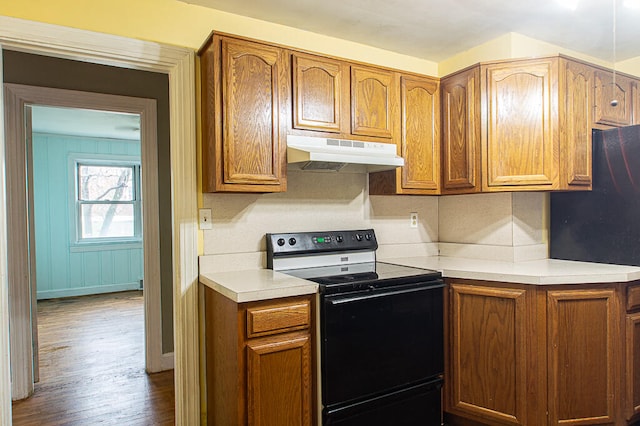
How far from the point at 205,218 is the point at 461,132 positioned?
166 centimetres

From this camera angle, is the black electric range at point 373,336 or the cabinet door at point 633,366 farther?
the cabinet door at point 633,366

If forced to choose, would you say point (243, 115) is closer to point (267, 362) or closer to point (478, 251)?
point (267, 362)

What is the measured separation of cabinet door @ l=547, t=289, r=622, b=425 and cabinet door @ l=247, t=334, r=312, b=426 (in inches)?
49.1

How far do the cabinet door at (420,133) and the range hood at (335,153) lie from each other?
0.19m

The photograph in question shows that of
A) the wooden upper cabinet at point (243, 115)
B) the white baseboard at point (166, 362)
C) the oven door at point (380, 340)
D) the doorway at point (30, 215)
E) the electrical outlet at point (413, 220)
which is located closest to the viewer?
the oven door at point (380, 340)

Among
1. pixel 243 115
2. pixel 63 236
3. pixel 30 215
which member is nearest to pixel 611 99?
pixel 243 115

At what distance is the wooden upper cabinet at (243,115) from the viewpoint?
2100 mm

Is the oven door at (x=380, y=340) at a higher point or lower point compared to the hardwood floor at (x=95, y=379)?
higher

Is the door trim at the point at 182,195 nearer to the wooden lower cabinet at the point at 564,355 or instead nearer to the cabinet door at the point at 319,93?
the cabinet door at the point at 319,93

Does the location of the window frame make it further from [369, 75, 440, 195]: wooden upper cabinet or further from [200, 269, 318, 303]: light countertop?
[369, 75, 440, 195]: wooden upper cabinet

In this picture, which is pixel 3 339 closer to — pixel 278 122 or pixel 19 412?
pixel 19 412

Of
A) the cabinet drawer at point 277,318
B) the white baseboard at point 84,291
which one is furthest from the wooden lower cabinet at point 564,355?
the white baseboard at point 84,291

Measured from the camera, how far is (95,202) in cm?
647

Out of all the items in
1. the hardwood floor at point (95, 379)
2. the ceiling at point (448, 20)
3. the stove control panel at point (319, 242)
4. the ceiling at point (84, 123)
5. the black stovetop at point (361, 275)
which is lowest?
the hardwood floor at point (95, 379)
